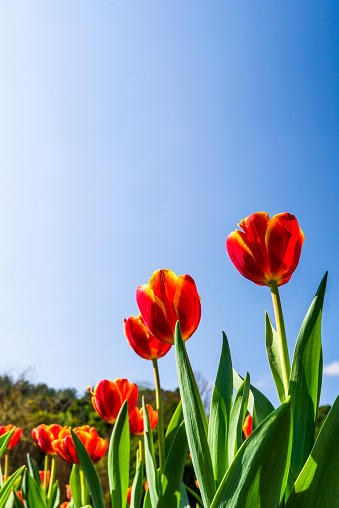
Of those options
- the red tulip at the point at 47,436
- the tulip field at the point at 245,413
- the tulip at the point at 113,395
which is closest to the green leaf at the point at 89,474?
the tulip field at the point at 245,413

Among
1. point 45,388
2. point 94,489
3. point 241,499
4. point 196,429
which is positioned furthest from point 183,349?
point 45,388

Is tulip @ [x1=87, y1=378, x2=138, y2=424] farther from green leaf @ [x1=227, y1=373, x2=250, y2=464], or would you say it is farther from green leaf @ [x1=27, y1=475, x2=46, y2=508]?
green leaf @ [x1=227, y1=373, x2=250, y2=464]

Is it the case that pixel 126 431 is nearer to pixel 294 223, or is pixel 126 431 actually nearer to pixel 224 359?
pixel 224 359

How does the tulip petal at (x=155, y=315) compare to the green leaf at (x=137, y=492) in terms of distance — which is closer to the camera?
the tulip petal at (x=155, y=315)

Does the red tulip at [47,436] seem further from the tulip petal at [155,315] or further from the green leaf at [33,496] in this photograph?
the tulip petal at [155,315]

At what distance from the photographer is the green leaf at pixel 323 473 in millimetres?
575

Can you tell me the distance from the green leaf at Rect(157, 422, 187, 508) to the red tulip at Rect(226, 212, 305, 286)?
0.48m

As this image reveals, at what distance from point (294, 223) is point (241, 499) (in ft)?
1.80

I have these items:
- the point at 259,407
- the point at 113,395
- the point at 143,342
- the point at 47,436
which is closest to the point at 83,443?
the point at 113,395

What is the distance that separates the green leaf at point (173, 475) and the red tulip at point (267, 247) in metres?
0.48

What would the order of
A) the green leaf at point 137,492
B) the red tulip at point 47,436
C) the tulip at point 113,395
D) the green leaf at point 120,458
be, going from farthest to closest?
the red tulip at point 47,436, the tulip at point 113,395, the green leaf at point 137,492, the green leaf at point 120,458

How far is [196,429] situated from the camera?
0.71 metres

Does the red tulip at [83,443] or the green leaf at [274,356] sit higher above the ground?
the green leaf at [274,356]

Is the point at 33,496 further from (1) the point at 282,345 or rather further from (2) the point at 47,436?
(1) the point at 282,345
